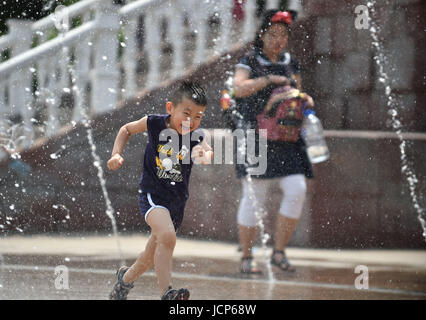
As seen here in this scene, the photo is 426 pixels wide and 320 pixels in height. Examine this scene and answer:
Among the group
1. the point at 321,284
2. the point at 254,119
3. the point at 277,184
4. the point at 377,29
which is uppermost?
the point at 377,29

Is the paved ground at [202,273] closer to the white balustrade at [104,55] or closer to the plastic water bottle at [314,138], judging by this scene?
the plastic water bottle at [314,138]

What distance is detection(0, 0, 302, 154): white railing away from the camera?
5586mm

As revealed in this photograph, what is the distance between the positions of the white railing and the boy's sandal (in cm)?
116

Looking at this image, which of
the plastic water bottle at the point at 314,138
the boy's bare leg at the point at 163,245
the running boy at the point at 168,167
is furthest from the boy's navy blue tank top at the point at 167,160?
the plastic water bottle at the point at 314,138

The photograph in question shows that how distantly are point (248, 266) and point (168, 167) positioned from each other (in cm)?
140

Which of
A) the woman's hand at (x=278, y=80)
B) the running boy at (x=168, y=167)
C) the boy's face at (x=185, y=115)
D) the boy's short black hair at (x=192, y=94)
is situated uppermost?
the woman's hand at (x=278, y=80)

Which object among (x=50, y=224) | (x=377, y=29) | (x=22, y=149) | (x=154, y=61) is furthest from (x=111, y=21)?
(x=377, y=29)

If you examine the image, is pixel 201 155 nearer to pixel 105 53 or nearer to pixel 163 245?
pixel 163 245

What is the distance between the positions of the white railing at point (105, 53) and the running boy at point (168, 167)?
1.56m

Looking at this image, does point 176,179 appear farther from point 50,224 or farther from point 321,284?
point 50,224

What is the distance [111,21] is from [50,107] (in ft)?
2.21

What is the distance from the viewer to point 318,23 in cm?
588

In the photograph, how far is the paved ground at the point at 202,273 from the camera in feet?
14.7

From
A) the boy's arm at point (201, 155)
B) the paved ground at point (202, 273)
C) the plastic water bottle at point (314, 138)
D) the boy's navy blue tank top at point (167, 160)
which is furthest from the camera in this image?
the plastic water bottle at point (314, 138)
